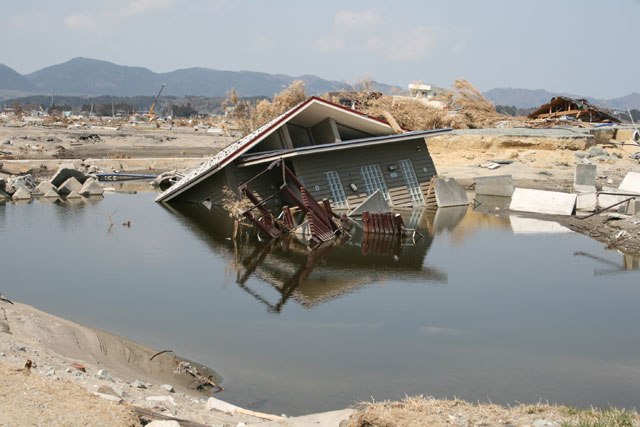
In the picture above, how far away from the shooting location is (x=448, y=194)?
80.1 feet

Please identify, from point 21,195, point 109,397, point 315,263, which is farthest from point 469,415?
point 21,195

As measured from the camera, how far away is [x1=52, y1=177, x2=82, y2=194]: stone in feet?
91.8

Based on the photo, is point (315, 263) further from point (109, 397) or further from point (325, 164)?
point (109, 397)

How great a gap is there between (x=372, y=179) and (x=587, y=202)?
23.7 feet

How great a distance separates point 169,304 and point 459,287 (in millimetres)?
5815

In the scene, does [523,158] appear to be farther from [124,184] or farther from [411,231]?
[124,184]

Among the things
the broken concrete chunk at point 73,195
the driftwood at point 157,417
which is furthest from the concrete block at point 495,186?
the driftwood at point 157,417

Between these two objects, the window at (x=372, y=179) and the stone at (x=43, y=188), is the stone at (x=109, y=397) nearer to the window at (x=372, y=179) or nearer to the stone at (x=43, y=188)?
the window at (x=372, y=179)

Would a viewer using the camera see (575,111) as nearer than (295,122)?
No

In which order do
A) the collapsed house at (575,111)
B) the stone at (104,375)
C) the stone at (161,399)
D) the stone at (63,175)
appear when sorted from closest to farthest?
1. the stone at (161,399)
2. the stone at (104,375)
3. the stone at (63,175)
4. the collapsed house at (575,111)

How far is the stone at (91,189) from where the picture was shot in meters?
28.1

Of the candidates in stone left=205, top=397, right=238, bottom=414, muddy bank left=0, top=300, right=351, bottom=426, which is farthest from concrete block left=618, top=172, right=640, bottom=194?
stone left=205, top=397, right=238, bottom=414

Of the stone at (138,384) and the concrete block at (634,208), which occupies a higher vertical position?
the concrete block at (634,208)

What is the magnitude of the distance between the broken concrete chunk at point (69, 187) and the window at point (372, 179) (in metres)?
12.6
